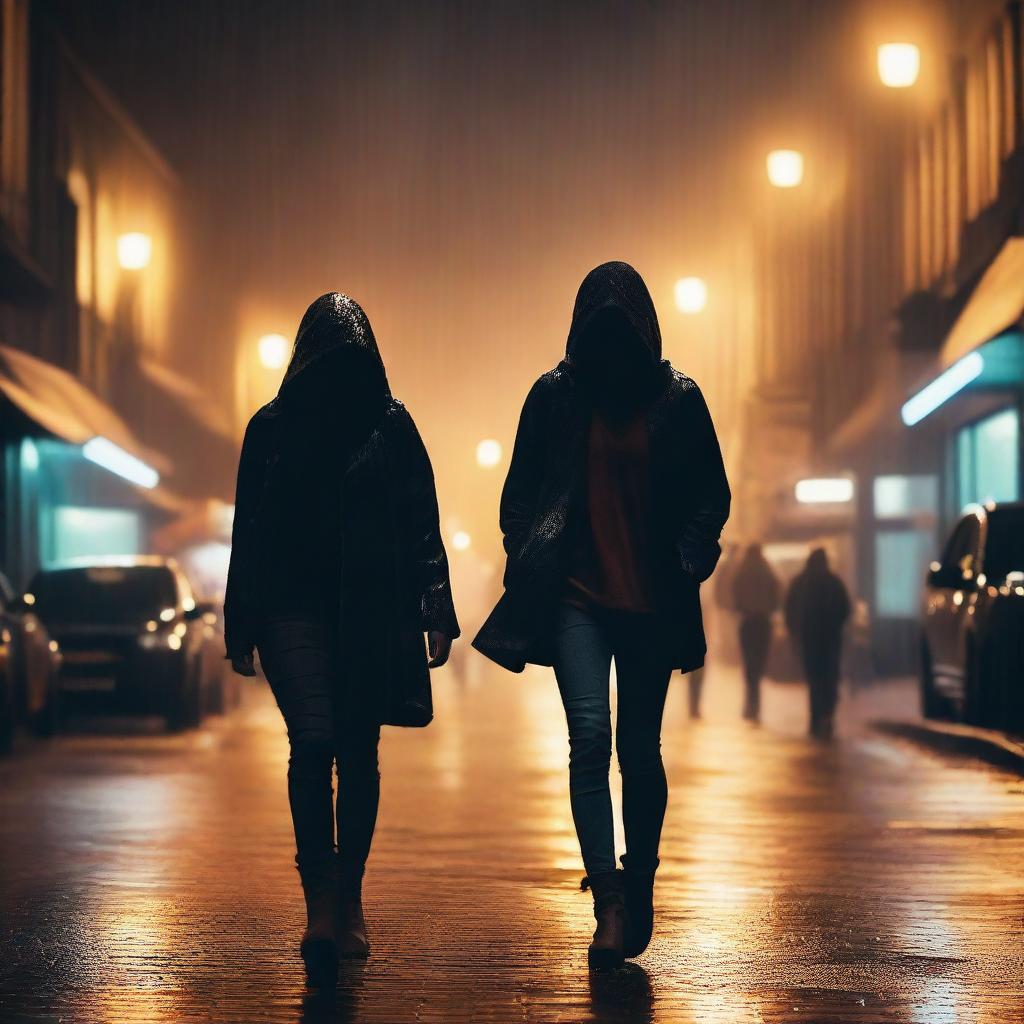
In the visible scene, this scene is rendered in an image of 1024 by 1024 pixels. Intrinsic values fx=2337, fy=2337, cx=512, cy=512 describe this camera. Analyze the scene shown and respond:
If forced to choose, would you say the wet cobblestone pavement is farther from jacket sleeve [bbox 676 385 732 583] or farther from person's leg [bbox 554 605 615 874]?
jacket sleeve [bbox 676 385 732 583]

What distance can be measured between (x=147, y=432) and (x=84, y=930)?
38.5 meters

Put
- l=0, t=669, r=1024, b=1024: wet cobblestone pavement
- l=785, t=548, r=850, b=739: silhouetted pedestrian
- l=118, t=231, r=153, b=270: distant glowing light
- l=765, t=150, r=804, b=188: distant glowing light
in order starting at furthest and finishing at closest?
l=118, t=231, r=153, b=270: distant glowing light
l=765, t=150, r=804, b=188: distant glowing light
l=785, t=548, r=850, b=739: silhouetted pedestrian
l=0, t=669, r=1024, b=1024: wet cobblestone pavement

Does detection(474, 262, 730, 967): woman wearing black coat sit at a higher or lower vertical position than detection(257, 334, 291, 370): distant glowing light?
lower

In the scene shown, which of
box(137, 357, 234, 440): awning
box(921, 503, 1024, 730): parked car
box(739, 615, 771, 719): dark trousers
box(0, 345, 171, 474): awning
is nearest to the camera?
box(921, 503, 1024, 730): parked car

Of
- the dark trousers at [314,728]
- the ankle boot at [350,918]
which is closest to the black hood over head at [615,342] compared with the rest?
the dark trousers at [314,728]

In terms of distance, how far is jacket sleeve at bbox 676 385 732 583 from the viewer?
6.11 m

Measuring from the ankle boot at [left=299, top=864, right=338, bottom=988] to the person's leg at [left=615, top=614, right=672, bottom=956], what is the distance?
78 centimetres

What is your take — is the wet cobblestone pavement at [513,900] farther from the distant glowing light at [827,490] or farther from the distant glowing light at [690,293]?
the distant glowing light at [827,490]

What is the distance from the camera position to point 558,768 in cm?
1404

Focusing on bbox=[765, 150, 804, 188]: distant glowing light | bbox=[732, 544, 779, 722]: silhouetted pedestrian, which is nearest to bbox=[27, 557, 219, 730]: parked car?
bbox=[732, 544, 779, 722]: silhouetted pedestrian

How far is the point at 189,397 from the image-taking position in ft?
160

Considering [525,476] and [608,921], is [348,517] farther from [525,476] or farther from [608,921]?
[608,921]

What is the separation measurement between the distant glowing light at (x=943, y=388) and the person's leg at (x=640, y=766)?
18.1 meters

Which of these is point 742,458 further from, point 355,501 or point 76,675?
point 355,501
